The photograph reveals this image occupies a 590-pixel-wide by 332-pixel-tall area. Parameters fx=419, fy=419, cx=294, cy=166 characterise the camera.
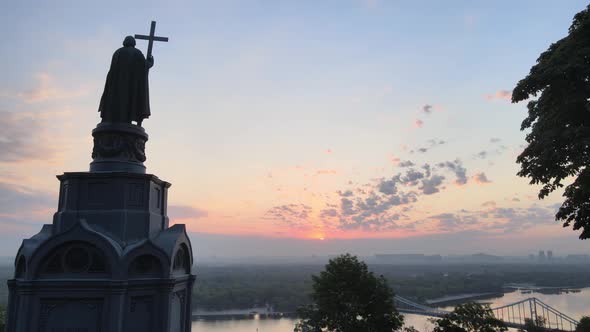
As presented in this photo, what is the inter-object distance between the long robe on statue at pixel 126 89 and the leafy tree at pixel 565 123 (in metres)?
10.7

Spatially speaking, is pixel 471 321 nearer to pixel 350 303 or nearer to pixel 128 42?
pixel 350 303

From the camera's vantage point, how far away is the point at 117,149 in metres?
9.41

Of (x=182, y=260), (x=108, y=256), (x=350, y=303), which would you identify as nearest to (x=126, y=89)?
(x=108, y=256)

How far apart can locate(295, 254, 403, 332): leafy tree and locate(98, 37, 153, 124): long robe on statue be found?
48.1 feet

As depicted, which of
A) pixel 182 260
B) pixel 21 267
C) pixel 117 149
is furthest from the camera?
pixel 182 260

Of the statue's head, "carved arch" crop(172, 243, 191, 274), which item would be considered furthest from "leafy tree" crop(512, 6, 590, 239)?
the statue's head

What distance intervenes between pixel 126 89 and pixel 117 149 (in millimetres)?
1575

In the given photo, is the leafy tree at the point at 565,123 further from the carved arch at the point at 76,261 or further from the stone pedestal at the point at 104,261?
the carved arch at the point at 76,261

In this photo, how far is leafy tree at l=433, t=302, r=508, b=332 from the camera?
22.0 m

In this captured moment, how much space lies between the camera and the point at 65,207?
8.85 metres

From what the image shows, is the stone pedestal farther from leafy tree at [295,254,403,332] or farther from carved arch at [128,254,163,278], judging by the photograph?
leafy tree at [295,254,403,332]

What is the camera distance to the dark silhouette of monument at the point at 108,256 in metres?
8.02

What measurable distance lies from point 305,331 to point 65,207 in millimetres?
17609

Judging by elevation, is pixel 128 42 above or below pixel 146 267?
above
